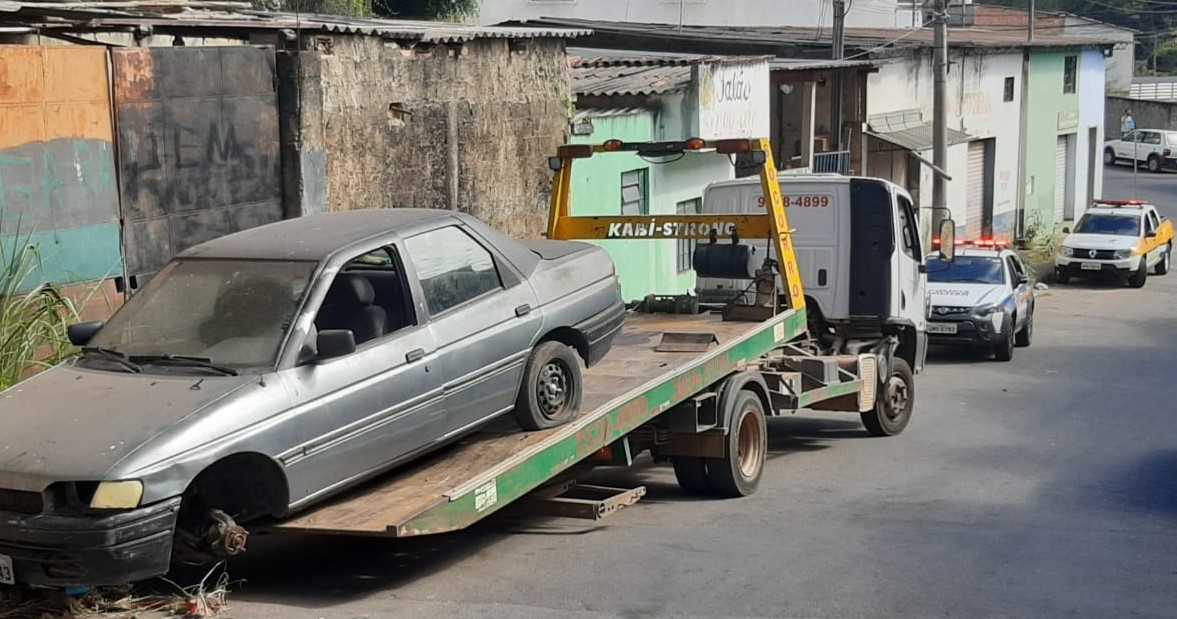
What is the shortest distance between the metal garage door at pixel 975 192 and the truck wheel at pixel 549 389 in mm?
29332

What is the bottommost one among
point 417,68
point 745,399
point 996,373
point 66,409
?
point 996,373

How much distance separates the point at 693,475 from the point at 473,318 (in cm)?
324

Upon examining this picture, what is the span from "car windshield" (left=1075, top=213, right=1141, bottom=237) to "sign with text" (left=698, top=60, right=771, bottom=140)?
38.1 ft

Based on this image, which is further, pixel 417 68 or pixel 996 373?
pixel 996 373

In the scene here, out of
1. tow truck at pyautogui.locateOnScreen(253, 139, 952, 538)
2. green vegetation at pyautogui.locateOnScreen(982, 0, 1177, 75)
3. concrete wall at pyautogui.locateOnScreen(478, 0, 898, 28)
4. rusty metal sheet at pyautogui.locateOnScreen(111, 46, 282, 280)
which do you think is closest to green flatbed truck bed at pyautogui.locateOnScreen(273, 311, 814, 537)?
tow truck at pyautogui.locateOnScreen(253, 139, 952, 538)

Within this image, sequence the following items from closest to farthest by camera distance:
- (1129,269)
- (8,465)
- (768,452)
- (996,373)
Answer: (8,465), (768,452), (996,373), (1129,269)

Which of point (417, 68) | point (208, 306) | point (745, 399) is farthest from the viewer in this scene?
point (417, 68)

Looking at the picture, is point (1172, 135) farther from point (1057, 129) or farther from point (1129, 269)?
point (1129, 269)

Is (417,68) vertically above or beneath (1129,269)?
above

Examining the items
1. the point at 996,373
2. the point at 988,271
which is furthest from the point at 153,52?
the point at 988,271

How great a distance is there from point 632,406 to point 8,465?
3.90 meters

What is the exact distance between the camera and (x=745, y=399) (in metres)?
11.0

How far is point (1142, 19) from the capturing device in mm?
85750

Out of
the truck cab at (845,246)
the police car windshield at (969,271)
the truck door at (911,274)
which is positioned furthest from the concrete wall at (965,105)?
the truck cab at (845,246)
